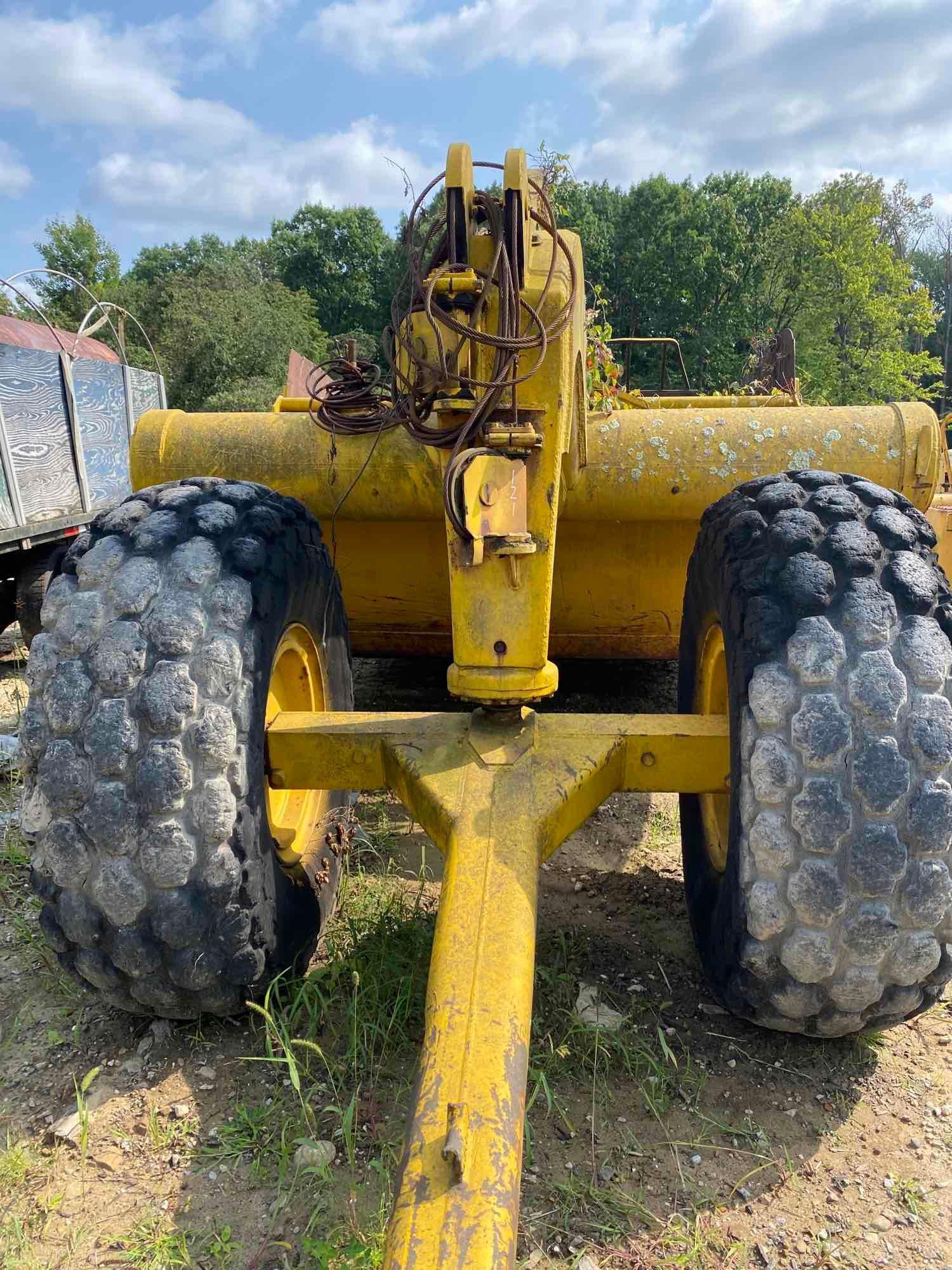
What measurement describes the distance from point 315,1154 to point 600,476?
2.22 m

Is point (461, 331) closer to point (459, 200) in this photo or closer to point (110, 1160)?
point (459, 200)

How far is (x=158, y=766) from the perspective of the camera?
190cm

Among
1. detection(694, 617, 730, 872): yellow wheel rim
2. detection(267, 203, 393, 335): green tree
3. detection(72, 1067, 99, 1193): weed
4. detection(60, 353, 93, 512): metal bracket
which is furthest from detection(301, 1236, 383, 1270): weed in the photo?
detection(267, 203, 393, 335): green tree

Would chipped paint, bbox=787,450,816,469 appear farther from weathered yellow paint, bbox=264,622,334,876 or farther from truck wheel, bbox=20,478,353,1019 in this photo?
truck wheel, bbox=20,478,353,1019

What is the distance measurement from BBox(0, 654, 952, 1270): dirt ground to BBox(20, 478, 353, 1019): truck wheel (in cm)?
24

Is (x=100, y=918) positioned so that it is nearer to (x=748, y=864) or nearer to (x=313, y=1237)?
(x=313, y=1237)

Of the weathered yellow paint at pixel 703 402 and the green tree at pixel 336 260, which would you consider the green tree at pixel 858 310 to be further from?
the green tree at pixel 336 260

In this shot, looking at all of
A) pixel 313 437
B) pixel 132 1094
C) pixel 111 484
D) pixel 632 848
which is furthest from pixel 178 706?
pixel 111 484

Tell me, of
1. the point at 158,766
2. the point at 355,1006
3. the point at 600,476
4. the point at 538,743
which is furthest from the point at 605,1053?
the point at 600,476

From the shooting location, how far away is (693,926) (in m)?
2.42

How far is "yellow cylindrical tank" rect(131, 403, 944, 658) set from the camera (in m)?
3.18

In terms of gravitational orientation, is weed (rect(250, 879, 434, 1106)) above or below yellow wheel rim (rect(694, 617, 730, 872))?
below

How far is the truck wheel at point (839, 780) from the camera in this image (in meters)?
1.80

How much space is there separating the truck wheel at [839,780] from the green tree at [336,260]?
1523 inches
